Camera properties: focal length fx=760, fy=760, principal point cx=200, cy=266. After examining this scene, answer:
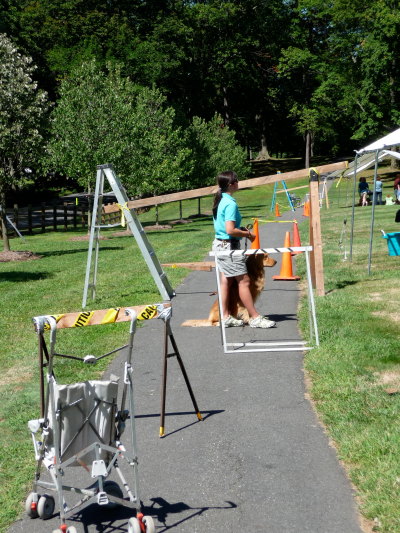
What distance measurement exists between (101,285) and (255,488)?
33.8 ft

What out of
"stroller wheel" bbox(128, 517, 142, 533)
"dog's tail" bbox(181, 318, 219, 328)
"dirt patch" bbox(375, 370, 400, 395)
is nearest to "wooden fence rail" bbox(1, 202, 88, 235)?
"dog's tail" bbox(181, 318, 219, 328)

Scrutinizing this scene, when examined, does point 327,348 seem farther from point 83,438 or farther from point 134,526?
point 134,526

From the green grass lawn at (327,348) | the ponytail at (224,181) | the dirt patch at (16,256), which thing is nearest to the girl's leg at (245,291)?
the green grass lawn at (327,348)

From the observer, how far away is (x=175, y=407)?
6.71 m

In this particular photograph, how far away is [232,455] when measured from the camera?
5.50 metres

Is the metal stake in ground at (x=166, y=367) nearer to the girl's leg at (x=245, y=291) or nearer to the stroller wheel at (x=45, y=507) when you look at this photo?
the stroller wheel at (x=45, y=507)

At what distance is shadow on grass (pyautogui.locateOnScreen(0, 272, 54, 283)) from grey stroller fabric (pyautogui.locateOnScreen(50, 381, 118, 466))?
1241 cm

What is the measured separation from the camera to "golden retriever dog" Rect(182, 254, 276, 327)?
10070 mm

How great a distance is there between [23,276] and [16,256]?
4.86 m

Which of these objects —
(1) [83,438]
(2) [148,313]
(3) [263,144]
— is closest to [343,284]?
(2) [148,313]

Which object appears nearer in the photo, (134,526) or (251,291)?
(134,526)

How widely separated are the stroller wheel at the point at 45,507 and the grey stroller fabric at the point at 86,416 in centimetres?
30

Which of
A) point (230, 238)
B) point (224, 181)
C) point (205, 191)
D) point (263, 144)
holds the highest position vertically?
point (263, 144)

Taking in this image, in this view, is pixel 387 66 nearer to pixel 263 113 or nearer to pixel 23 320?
pixel 263 113
